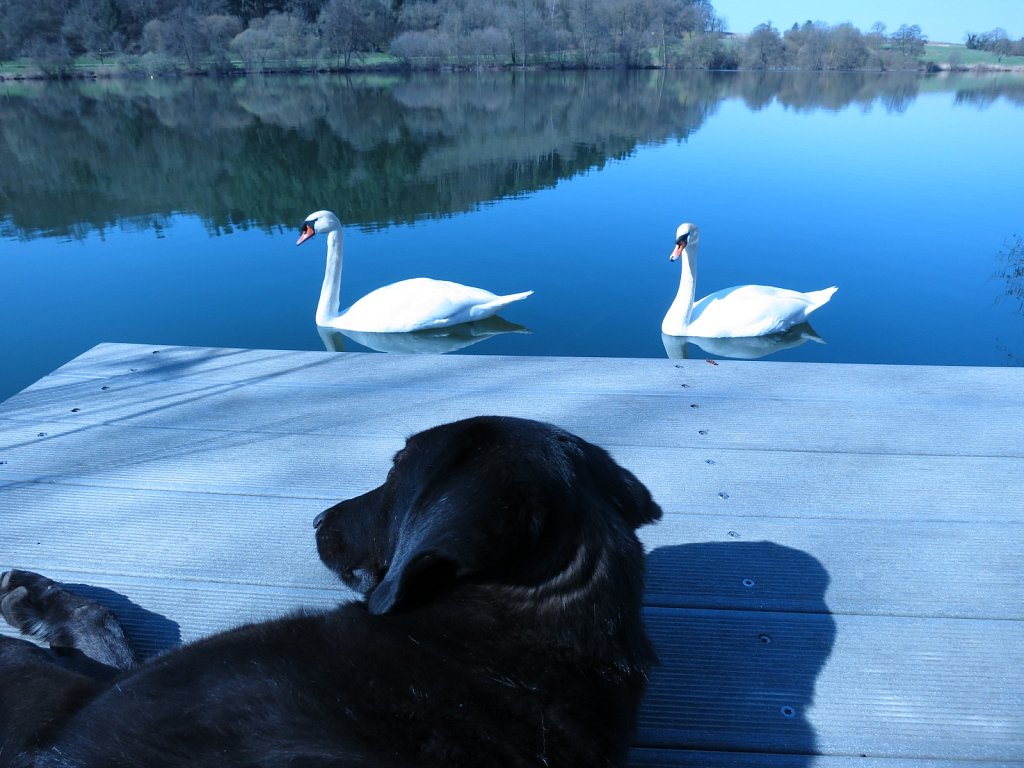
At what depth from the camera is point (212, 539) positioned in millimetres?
2221

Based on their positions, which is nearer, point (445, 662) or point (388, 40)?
point (445, 662)

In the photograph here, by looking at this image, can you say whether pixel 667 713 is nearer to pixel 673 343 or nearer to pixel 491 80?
pixel 673 343

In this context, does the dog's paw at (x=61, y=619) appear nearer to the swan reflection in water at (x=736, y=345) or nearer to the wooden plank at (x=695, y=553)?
the wooden plank at (x=695, y=553)

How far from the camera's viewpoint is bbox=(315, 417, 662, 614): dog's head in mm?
1223

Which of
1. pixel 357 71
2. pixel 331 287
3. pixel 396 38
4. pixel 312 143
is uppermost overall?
pixel 396 38

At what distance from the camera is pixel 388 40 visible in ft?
220

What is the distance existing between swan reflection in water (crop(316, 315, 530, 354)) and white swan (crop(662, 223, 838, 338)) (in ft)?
6.51

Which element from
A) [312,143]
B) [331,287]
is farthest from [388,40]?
[331,287]

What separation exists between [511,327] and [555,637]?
7.69 meters

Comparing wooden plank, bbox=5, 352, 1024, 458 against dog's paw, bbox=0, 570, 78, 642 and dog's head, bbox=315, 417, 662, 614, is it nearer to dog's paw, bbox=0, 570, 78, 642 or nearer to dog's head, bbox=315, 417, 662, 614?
dog's paw, bbox=0, 570, 78, 642

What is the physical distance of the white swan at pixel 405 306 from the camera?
26.0 feet

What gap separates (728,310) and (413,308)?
3.51m

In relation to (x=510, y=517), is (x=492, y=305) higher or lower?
lower

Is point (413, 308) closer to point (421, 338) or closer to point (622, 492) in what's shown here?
point (421, 338)
